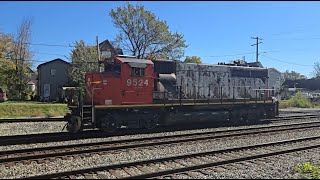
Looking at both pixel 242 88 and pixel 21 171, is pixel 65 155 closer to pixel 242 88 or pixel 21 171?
pixel 21 171

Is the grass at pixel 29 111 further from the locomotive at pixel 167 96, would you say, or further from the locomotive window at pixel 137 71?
the locomotive window at pixel 137 71

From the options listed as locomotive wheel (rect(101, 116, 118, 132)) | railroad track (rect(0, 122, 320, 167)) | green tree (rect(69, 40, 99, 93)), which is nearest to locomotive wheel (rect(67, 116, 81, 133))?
locomotive wheel (rect(101, 116, 118, 132))

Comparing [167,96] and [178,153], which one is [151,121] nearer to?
[167,96]

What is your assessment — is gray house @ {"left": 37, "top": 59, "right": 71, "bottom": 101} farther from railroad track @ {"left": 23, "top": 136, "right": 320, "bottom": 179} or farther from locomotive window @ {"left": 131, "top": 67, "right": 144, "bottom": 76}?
railroad track @ {"left": 23, "top": 136, "right": 320, "bottom": 179}

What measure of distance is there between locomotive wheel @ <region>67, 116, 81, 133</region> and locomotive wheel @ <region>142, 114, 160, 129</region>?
130 inches

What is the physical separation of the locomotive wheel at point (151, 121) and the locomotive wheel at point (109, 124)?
1.62 meters

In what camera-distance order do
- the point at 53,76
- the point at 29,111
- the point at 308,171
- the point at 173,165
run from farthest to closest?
1. the point at 53,76
2. the point at 29,111
3. the point at 173,165
4. the point at 308,171

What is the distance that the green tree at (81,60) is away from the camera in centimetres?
4359

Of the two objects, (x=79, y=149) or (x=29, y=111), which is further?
(x=29, y=111)

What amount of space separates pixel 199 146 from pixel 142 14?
40487 millimetres

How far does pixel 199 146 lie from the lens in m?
12.0

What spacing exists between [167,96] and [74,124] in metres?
4.99

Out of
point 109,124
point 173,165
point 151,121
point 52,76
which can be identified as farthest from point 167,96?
point 52,76

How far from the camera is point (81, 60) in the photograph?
4678 cm
